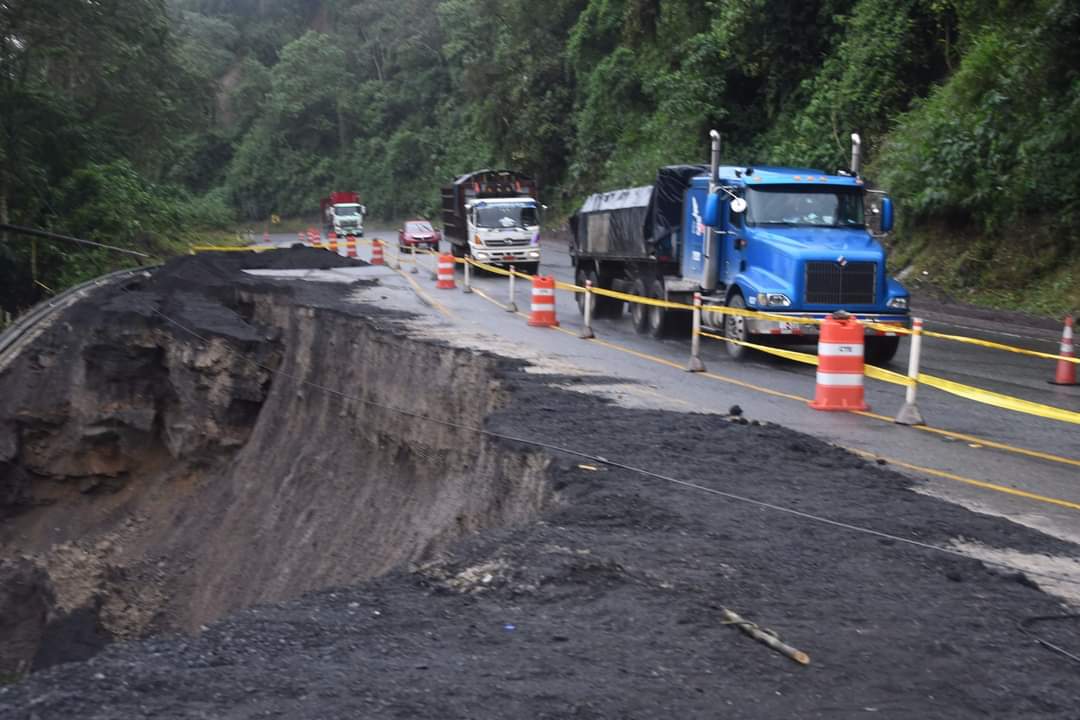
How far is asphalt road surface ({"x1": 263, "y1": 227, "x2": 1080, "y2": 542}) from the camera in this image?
8969mm

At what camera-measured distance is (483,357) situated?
15.4m

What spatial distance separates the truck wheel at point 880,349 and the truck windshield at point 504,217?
20.0 m

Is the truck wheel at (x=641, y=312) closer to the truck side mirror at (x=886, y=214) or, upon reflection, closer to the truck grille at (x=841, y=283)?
the truck side mirror at (x=886, y=214)

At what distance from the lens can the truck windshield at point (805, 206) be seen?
17438mm

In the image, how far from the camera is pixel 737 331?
55.2 ft

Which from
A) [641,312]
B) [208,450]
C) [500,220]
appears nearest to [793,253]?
[641,312]

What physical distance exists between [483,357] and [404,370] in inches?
78.0

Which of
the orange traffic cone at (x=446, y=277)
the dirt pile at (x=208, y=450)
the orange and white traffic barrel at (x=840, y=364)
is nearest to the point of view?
the orange and white traffic barrel at (x=840, y=364)

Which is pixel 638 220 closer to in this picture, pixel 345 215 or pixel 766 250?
pixel 766 250

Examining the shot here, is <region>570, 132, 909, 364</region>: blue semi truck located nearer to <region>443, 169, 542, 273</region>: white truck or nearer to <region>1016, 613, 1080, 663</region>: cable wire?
<region>1016, 613, 1080, 663</region>: cable wire

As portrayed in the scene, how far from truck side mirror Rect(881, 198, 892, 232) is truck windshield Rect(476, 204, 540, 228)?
19.3 meters

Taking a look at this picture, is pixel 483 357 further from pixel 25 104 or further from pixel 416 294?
pixel 25 104

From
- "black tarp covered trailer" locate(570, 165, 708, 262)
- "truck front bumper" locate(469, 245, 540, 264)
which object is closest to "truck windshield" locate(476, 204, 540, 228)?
"truck front bumper" locate(469, 245, 540, 264)

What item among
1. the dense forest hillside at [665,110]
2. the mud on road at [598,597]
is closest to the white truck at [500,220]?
the dense forest hillside at [665,110]
